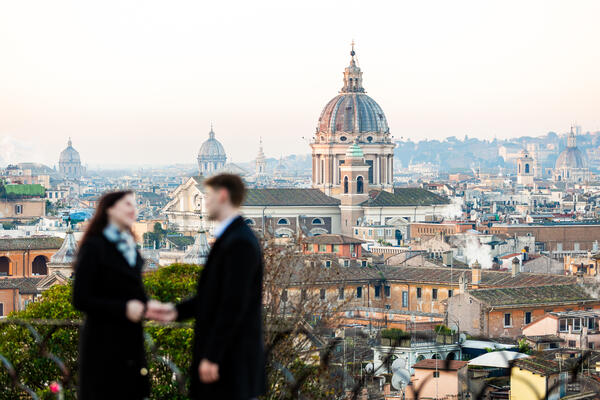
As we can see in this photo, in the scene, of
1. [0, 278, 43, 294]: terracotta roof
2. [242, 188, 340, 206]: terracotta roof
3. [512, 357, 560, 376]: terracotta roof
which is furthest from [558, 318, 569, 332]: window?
[242, 188, 340, 206]: terracotta roof

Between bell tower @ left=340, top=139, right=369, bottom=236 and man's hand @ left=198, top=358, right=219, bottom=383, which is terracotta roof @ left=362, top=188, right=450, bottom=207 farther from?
man's hand @ left=198, top=358, right=219, bottom=383

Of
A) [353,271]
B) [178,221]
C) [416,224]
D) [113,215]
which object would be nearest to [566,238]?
[416,224]

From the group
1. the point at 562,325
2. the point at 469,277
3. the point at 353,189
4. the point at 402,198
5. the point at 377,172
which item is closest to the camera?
the point at 562,325

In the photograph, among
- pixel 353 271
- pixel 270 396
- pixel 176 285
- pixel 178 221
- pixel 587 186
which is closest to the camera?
pixel 270 396

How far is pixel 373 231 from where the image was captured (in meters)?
75.1

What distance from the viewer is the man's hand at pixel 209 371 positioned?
4.99 meters

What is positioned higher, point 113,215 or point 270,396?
point 113,215

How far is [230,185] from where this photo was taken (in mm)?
5246

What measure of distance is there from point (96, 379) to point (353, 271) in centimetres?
4194

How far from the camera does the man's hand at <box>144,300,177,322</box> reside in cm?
520

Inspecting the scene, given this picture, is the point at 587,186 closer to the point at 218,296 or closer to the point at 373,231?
the point at 373,231

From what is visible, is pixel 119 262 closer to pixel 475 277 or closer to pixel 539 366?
pixel 539 366

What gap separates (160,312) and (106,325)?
→ 0.20 m

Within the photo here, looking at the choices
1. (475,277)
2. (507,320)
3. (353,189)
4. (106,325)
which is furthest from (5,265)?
(106,325)
